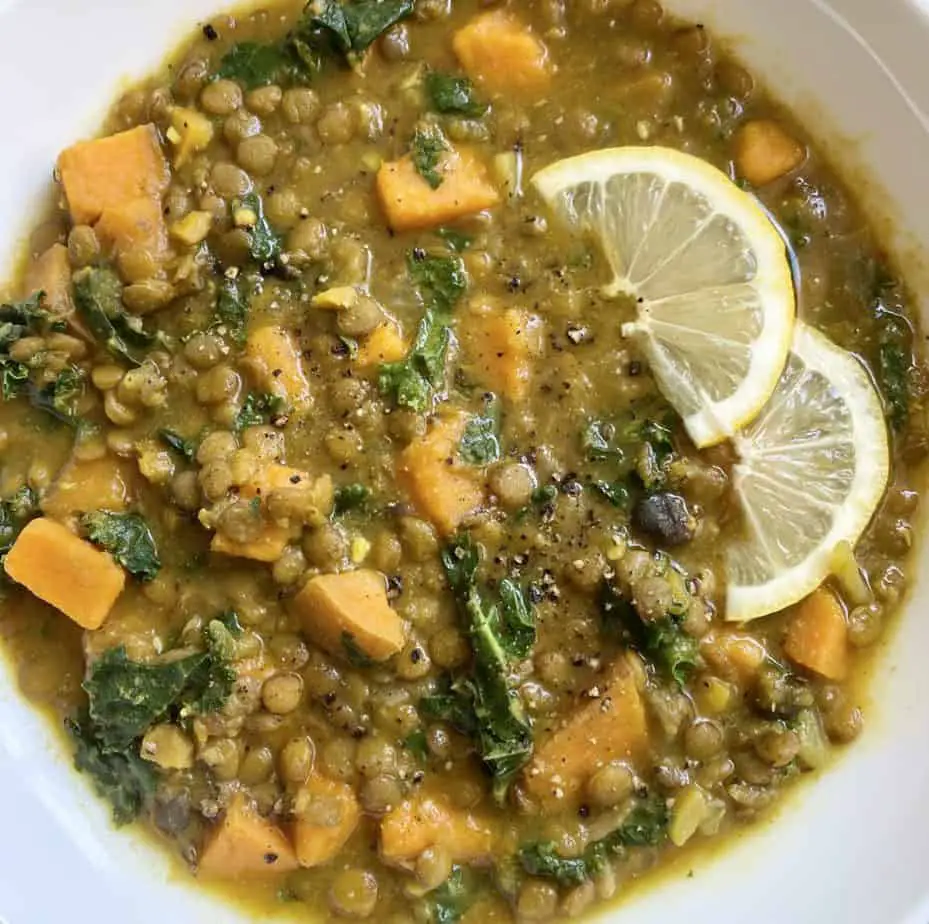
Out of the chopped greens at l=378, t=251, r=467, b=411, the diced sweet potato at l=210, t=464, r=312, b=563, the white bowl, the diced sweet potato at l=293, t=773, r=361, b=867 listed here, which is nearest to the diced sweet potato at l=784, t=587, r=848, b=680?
the white bowl

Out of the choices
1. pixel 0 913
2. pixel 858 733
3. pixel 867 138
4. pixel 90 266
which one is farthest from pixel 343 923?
pixel 867 138

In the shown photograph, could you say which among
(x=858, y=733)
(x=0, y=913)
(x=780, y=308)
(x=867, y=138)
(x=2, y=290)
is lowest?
(x=0, y=913)

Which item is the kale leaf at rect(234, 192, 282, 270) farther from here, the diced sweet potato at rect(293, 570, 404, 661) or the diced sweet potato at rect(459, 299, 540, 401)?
the diced sweet potato at rect(293, 570, 404, 661)

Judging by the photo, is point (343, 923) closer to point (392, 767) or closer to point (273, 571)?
point (392, 767)

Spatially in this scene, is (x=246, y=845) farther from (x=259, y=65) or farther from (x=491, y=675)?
(x=259, y=65)

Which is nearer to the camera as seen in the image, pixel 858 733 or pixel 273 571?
pixel 273 571
